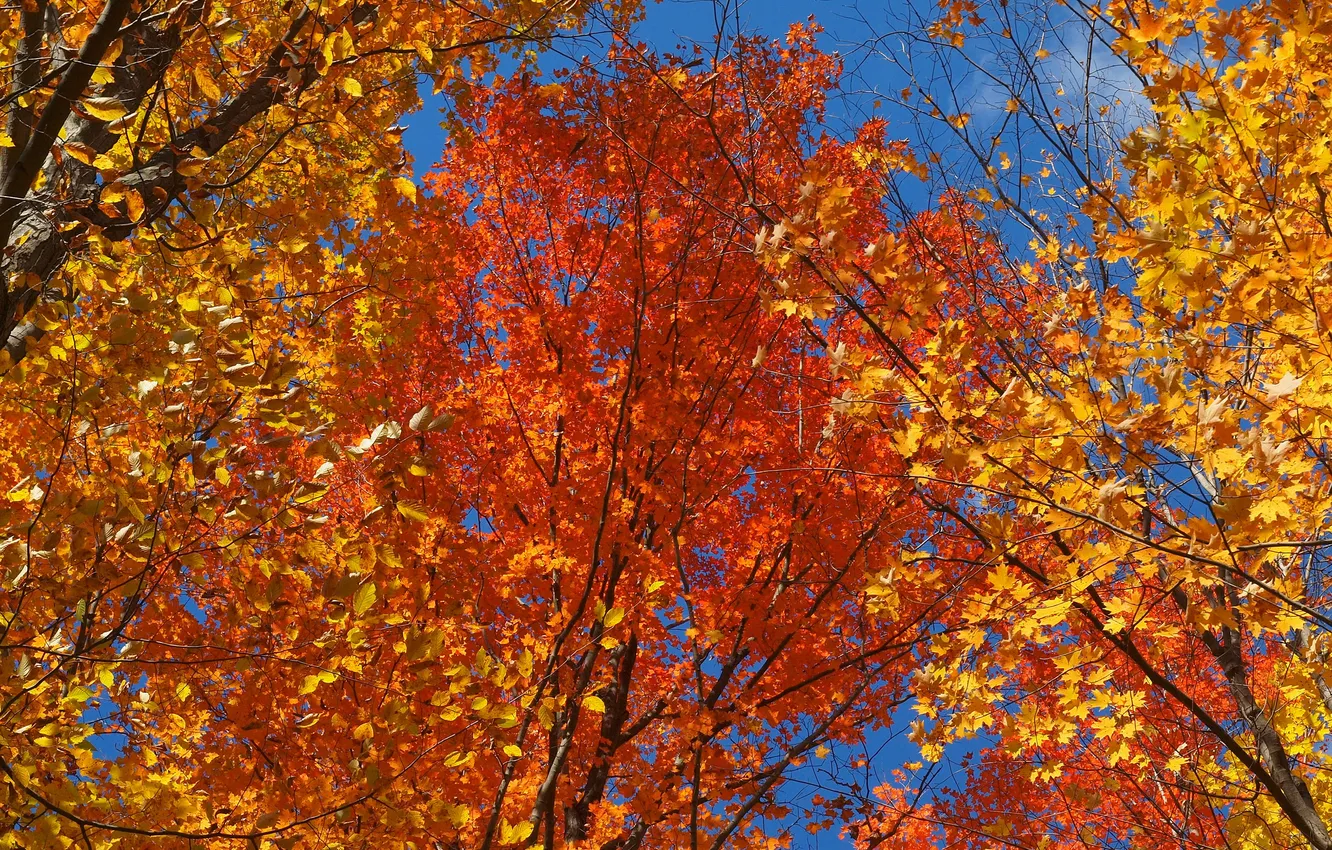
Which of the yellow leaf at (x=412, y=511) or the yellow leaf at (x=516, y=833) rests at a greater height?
the yellow leaf at (x=412, y=511)

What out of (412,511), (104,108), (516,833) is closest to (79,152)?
(104,108)

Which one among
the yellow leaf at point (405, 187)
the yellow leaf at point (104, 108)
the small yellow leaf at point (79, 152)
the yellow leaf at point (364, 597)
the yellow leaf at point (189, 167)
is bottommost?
the yellow leaf at point (364, 597)

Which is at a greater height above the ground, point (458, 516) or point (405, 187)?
point (458, 516)

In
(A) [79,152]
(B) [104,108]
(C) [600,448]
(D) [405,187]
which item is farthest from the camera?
(C) [600,448]

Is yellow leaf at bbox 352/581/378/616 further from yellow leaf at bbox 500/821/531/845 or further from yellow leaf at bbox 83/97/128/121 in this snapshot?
yellow leaf at bbox 83/97/128/121

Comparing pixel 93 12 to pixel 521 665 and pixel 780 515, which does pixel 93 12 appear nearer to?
pixel 521 665

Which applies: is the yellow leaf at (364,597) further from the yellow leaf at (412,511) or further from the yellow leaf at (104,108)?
the yellow leaf at (104,108)

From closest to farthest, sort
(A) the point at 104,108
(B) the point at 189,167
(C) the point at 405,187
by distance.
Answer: (A) the point at 104,108, (B) the point at 189,167, (C) the point at 405,187

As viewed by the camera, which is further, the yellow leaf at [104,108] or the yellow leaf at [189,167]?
the yellow leaf at [189,167]

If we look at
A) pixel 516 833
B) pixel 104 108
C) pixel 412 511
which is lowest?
pixel 516 833

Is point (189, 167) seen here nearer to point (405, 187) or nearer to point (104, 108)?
point (104, 108)

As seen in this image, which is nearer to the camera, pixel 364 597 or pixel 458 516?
pixel 364 597

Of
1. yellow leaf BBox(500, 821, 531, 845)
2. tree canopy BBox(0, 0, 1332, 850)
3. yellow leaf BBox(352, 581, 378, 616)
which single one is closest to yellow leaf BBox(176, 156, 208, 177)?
tree canopy BBox(0, 0, 1332, 850)

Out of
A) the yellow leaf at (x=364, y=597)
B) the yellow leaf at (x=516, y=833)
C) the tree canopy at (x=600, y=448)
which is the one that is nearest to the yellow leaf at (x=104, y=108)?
the tree canopy at (x=600, y=448)
